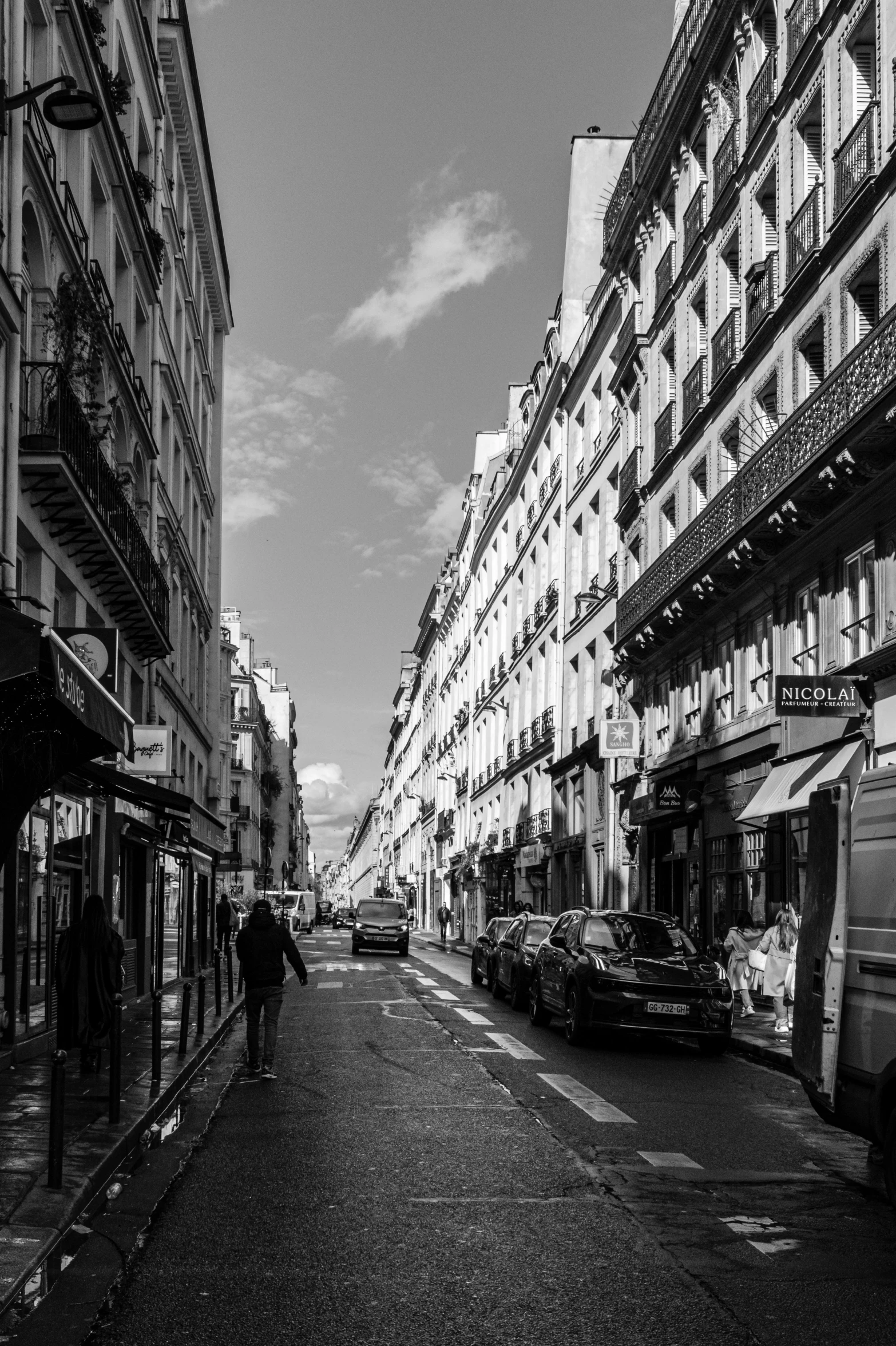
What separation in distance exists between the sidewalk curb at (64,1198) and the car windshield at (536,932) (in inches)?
460

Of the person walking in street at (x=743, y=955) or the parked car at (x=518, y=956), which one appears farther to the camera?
the parked car at (x=518, y=956)

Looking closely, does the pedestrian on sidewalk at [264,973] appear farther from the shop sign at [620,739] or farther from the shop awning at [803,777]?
the shop sign at [620,739]

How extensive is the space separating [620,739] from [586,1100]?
20105 mm

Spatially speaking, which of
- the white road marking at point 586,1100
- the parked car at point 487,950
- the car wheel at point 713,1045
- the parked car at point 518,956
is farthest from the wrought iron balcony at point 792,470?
the white road marking at point 586,1100

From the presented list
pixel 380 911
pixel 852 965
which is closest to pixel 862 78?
pixel 852 965

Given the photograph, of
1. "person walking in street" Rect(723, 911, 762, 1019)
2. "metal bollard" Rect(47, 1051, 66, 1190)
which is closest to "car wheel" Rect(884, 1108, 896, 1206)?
"metal bollard" Rect(47, 1051, 66, 1190)

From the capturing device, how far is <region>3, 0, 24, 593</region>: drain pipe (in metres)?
15.8

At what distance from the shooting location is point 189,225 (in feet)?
125

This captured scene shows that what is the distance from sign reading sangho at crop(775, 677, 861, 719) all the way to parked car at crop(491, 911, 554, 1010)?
207 inches

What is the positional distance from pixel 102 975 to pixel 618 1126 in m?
4.66

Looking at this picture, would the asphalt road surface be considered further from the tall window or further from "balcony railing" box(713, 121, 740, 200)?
"balcony railing" box(713, 121, 740, 200)

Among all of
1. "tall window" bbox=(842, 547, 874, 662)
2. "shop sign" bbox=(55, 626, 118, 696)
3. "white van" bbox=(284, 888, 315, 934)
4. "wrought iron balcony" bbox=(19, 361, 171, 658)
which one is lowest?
"white van" bbox=(284, 888, 315, 934)

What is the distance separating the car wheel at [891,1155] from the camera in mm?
7402

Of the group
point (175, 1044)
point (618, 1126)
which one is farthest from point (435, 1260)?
point (175, 1044)
